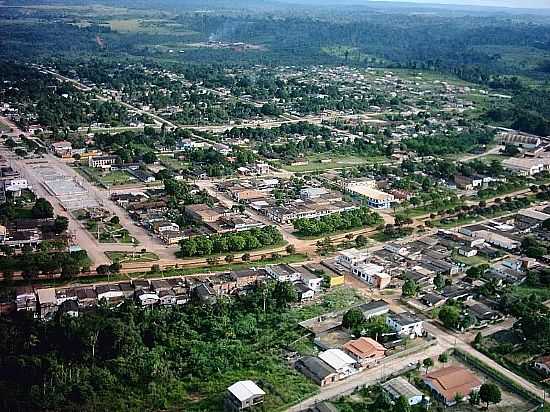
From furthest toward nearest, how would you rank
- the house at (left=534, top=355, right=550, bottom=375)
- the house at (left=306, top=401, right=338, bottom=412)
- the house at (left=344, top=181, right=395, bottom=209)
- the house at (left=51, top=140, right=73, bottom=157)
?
the house at (left=51, top=140, right=73, bottom=157) < the house at (left=344, top=181, right=395, bottom=209) < the house at (left=534, top=355, right=550, bottom=375) < the house at (left=306, top=401, right=338, bottom=412)

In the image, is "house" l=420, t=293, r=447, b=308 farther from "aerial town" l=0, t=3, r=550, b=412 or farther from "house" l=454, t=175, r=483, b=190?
"house" l=454, t=175, r=483, b=190

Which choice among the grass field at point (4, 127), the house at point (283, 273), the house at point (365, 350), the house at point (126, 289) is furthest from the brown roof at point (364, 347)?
the grass field at point (4, 127)

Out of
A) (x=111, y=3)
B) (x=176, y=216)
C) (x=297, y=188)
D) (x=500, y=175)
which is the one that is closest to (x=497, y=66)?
(x=500, y=175)

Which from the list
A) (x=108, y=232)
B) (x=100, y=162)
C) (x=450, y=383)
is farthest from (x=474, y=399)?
(x=100, y=162)

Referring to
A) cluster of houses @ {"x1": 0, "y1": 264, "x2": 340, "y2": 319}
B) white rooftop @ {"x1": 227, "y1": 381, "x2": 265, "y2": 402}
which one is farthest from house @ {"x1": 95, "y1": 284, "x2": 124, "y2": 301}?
white rooftop @ {"x1": 227, "y1": 381, "x2": 265, "y2": 402}

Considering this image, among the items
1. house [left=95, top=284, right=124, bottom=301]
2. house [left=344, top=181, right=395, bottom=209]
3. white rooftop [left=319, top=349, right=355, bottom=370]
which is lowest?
house [left=344, top=181, right=395, bottom=209]

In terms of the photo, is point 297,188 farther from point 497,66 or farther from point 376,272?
point 497,66

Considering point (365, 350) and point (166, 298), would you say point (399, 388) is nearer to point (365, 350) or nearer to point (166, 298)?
point (365, 350)
